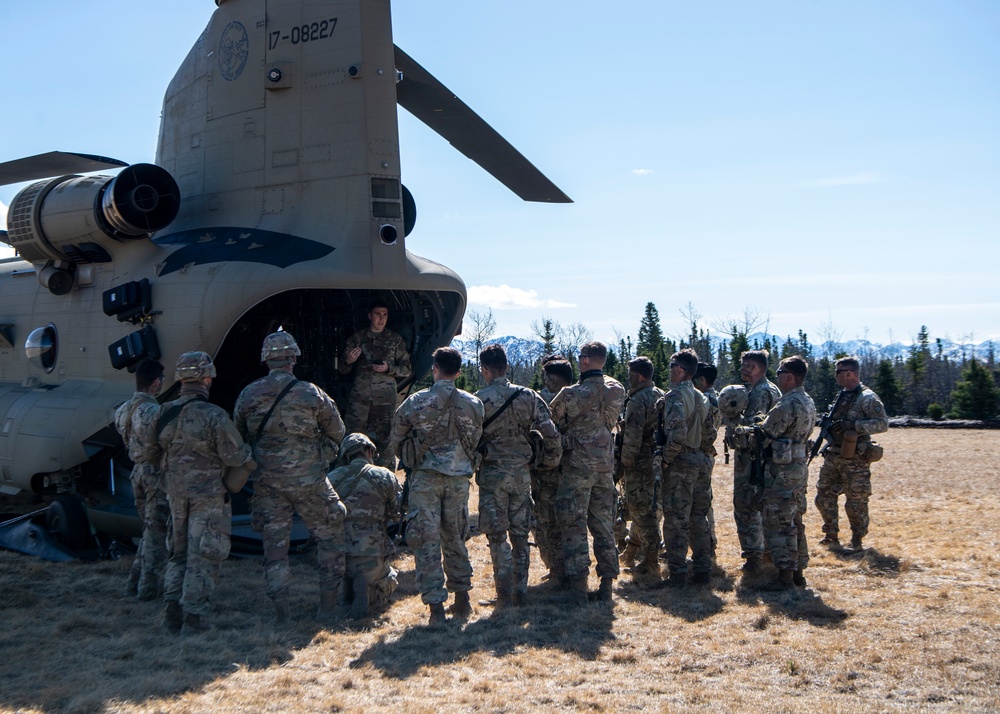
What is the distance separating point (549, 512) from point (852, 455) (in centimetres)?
323

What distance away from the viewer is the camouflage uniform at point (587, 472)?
6.39 metres

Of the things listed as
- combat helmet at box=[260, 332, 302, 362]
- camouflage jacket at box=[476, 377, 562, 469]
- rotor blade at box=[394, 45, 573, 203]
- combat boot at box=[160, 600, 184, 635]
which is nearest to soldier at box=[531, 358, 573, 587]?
camouflage jacket at box=[476, 377, 562, 469]

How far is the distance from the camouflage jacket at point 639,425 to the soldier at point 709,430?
0.43m

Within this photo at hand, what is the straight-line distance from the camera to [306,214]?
807 cm

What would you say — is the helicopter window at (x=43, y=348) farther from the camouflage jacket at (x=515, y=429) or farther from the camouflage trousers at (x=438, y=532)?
the camouflage jacket at (x=515, y=429)

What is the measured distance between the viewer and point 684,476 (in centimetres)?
691

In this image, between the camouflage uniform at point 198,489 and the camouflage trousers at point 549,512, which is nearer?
the camouflage uniform at point 198,489

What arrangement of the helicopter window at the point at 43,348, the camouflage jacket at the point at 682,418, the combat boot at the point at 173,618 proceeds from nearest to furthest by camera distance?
the combat boot at the point at 173,618, the camouflage jacket at the point at 682,418, the helicopter window at the point at 43,348

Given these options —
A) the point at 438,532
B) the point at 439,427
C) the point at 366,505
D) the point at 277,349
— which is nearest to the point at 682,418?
the point at 439,427

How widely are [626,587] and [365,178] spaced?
177 inches

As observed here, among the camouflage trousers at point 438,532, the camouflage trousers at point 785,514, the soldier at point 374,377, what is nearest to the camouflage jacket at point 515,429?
the camouflage trousers at point 438,532

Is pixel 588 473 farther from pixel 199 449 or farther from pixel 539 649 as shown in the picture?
pixel 199 449

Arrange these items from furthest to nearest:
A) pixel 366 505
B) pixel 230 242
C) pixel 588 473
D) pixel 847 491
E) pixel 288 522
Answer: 1. pixel 847 491
2. pixel 230 242
3. pixel 588 473
4. pixel 366 505
5. pixel 288 522

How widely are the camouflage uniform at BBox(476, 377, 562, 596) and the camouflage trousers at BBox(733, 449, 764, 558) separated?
205cm
